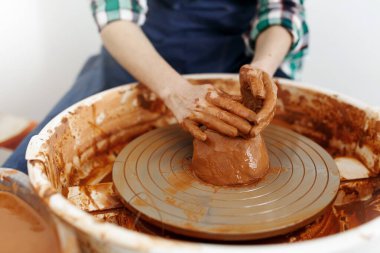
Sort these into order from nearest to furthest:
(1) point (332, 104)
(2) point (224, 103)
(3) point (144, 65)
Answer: (2) point (224, 103) → (3) point (144, 65) → (1) point (332, 104)

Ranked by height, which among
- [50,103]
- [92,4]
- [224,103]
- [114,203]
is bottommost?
[50,103]

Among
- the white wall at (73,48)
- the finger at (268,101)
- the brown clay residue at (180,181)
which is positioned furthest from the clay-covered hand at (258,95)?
the white wall at (73,48)

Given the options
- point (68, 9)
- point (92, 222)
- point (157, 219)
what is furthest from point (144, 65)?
point (68, 9)

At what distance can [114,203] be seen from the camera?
4.28ft

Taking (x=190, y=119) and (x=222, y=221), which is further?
(x=190, y=119)


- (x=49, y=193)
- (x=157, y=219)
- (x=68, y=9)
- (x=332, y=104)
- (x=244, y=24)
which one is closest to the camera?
(x=49, y=193)

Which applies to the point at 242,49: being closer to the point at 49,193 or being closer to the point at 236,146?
the point at 236,146

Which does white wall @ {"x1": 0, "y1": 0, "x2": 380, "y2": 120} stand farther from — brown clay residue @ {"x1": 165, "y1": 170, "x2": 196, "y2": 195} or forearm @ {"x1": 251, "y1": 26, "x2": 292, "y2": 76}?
brown clay residue @ {"x1": 165, "y1": 170, "x2": 196, "y2": 195}

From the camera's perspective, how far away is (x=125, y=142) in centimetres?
172

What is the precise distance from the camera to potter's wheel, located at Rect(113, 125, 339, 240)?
1088 mm

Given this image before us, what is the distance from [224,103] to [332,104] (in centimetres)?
61

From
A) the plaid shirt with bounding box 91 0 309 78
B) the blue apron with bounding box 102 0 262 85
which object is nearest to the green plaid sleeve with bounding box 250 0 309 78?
the plaid shirt with bounding box 91 0 309 78

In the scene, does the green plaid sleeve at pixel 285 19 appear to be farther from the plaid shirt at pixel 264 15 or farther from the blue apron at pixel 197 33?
the blue apron at pixel 197 33

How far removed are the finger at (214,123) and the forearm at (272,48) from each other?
1.33 feet
